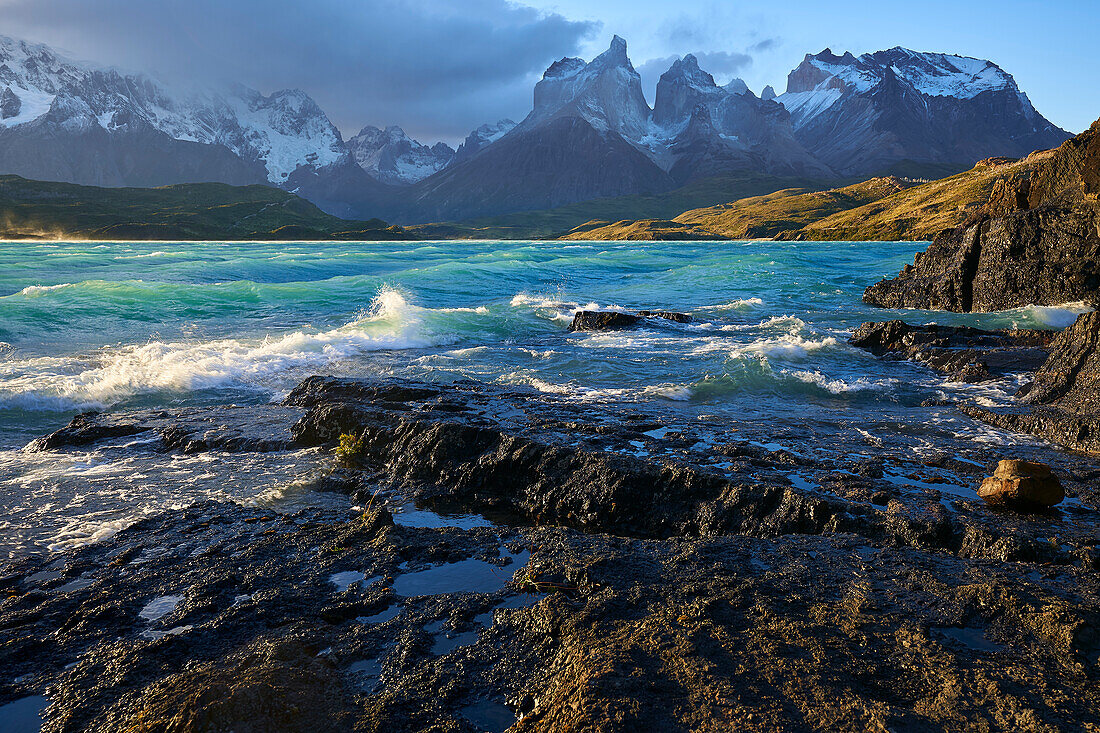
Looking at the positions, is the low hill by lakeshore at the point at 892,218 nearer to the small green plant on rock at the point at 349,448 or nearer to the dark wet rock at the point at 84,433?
the small green plant on rock at the point at 349,448

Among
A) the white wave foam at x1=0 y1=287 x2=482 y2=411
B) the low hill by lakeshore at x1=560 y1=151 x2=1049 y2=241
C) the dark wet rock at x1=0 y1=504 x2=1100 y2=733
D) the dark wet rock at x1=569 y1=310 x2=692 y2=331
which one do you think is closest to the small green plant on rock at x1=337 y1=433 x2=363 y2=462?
the dark wet rock at x1=0 y1=504 x2=1100 y2=733

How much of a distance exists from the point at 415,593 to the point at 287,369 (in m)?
12.8

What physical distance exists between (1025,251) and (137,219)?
187m

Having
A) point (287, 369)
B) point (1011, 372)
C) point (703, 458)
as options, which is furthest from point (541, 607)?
point (1011, 372)

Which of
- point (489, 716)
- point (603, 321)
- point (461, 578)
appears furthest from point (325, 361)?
point (489, 716)

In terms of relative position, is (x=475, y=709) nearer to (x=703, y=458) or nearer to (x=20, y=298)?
(x=703, y=458)

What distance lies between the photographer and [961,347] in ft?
57.8

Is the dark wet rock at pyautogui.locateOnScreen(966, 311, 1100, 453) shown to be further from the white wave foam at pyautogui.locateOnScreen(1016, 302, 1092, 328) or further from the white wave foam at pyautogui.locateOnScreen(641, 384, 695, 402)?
the white wave foam at pyautogui.locateOnScreen(1016, 302, 1092, 328)

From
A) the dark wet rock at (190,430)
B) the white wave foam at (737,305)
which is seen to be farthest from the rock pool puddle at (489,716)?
the white wave foam at (737,305)

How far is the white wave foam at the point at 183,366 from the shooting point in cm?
1419

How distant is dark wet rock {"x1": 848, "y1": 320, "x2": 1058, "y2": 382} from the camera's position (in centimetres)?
1529

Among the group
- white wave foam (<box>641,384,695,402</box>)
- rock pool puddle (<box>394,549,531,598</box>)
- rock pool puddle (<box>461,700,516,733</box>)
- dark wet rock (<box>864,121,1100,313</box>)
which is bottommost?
white wave foam (<box>641,384,695,402</box>)

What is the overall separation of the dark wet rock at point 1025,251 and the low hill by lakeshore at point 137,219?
518 ft

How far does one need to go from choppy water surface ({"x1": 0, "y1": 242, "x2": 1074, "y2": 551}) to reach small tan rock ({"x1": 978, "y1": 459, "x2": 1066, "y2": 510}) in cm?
363
